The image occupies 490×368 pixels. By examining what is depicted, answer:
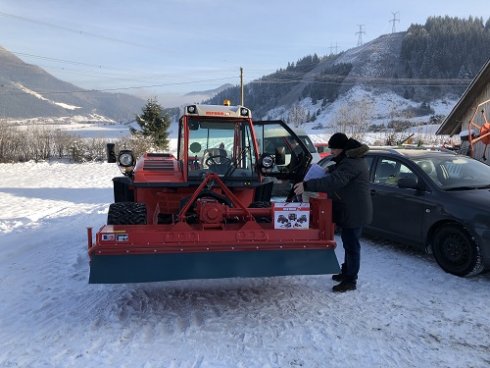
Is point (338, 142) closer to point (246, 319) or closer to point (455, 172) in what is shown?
point (246, 319)

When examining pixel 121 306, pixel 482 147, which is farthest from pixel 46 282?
pixel 482 147

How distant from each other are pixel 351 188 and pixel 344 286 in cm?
115

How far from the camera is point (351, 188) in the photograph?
17.6ft

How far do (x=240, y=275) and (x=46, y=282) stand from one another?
271 centimetres

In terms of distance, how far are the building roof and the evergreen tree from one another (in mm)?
18848

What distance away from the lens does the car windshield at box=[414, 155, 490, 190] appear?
652 centimetres

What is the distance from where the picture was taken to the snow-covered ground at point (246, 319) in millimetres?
3891

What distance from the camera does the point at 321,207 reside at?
509 centimetres

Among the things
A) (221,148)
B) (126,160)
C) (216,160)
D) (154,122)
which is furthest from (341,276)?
(154,122)

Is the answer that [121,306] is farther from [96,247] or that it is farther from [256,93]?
[256,93]

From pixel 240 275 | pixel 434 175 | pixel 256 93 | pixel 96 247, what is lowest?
pixel 240 275

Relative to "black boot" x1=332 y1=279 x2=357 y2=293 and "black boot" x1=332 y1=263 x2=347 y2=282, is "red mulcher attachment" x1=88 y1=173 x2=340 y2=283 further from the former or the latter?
"black boot" x1=332 y1=263 x2=347 y2=282

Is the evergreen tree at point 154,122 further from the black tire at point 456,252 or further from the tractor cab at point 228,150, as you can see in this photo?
the black tire at point 456,252

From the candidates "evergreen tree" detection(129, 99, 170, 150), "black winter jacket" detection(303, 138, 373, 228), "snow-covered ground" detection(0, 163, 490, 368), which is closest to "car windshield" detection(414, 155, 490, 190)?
"snow-covered ground" detection(0, 163, 490, 368)
